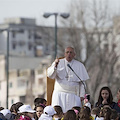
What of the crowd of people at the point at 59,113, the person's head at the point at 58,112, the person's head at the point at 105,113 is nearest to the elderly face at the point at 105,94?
the crowd of people at the point at 59,113

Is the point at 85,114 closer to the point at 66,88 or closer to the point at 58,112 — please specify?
the point at 58,112

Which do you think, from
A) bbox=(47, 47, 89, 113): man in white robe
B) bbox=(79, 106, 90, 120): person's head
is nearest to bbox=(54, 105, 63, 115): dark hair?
bbox=(47, 47, 89, 113): man in white robe

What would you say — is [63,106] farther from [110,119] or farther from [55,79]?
[110,119]

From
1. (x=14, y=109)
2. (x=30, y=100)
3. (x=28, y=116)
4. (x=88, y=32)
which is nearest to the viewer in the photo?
(x=28, y=116)

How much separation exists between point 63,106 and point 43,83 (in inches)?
2518

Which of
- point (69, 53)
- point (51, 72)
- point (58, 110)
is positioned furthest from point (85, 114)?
point (69, 53)

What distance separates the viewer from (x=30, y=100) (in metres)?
80.2

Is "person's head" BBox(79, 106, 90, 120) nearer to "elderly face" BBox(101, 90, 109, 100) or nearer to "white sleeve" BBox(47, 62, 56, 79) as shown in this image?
"elderly face" BBox(101, 90, 109, 100)

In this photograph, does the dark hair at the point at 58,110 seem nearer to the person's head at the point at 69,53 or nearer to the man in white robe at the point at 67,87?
the man in white robe at the point at 67,87

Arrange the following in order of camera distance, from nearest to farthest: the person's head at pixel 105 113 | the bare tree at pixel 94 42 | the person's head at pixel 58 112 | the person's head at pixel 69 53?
1. the person's head at pixel 105 113
2. the person's head at pixel 58 112
3. the person's head at pixel 69 53
4. the bare tree at pixel 94 42

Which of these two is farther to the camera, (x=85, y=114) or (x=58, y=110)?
(x=58, y=110)

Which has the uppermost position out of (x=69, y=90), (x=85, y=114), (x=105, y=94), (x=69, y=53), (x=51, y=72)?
(x=69, y=53)

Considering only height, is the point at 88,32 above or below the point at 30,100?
above

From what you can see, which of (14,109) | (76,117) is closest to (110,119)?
(76,117)
